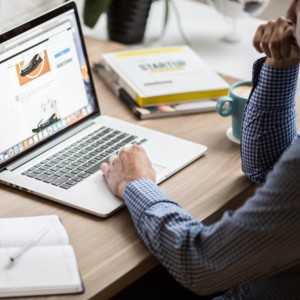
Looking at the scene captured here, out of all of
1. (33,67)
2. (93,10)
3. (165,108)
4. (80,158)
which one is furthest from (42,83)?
(93,10)

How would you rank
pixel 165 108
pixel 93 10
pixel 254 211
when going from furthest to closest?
pixel 93 10, pixel 165 108, pixel 254 211

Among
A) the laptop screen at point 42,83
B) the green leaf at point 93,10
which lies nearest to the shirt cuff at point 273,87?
the laptop screen at point 42,83

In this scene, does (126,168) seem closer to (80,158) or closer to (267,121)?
(80,158)

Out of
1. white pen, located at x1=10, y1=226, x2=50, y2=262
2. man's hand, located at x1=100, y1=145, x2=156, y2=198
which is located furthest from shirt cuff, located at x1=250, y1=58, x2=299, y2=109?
white pen, located at x1=10, y1=226, x2=50, y2=262

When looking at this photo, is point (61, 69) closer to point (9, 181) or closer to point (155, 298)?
point (9, 181)

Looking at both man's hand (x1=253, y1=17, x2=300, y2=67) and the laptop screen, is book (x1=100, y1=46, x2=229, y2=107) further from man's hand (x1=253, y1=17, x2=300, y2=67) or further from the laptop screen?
man's hand (x1=253, y1=17, x2=300, y2=67)

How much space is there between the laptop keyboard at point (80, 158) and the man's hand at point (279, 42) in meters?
0.32

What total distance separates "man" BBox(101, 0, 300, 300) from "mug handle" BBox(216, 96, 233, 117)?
10 cm

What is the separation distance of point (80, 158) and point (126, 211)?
194 millimetres

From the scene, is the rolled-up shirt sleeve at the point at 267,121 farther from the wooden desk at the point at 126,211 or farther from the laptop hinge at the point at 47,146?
the laptop hinge at the point at 47,146

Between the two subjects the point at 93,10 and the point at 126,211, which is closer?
the point at 126,211

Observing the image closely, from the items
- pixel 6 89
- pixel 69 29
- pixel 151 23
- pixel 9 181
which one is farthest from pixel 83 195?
pixel 151 23

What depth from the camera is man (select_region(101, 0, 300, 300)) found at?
3.48 feet

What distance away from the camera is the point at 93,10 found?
191 centimetres
